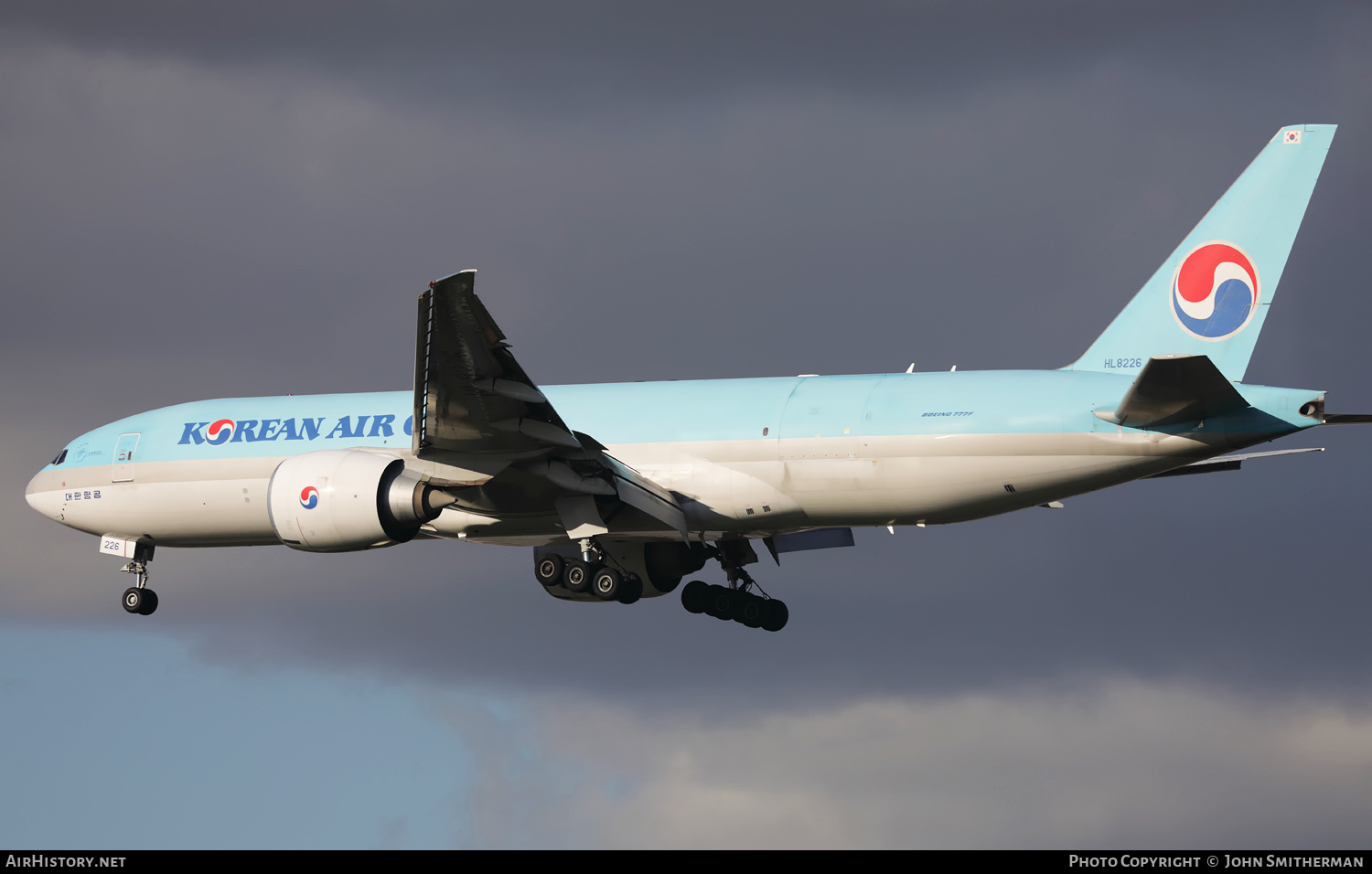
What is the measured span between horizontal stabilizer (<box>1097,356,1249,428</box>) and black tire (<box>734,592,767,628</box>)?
1045cm

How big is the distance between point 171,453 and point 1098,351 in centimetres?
1862

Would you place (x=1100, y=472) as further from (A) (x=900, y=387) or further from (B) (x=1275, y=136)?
(B) (x=1275, y=136)

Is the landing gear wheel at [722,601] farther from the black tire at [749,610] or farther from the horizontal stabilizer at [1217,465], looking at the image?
the horizontal stabilizer at [1217,465]

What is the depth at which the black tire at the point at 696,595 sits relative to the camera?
115ft

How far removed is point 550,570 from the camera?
31.3 meters

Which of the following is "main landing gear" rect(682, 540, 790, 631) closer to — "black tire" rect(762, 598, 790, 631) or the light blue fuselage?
"black tire" rect(762, 598, 790, 631)

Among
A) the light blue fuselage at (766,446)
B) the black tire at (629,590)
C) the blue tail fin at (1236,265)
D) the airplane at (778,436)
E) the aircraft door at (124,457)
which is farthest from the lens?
the aircraft door at (124,457)

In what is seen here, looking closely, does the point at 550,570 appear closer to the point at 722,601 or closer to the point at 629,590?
the point at 629,590

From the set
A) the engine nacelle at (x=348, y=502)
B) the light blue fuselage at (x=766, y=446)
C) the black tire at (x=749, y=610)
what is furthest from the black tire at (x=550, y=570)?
the black tire at (x=749, y=610)

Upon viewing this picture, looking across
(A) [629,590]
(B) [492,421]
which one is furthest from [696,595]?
(B) [492,421]

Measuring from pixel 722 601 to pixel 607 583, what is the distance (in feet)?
14.7

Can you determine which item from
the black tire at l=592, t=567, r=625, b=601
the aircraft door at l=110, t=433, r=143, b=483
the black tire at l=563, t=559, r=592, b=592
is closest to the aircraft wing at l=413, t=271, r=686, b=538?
the black tire at l=563, t=559, r=592, b=592

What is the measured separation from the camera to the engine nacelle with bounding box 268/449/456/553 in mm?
28625

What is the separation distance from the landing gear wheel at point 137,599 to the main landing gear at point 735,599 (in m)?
11.5
